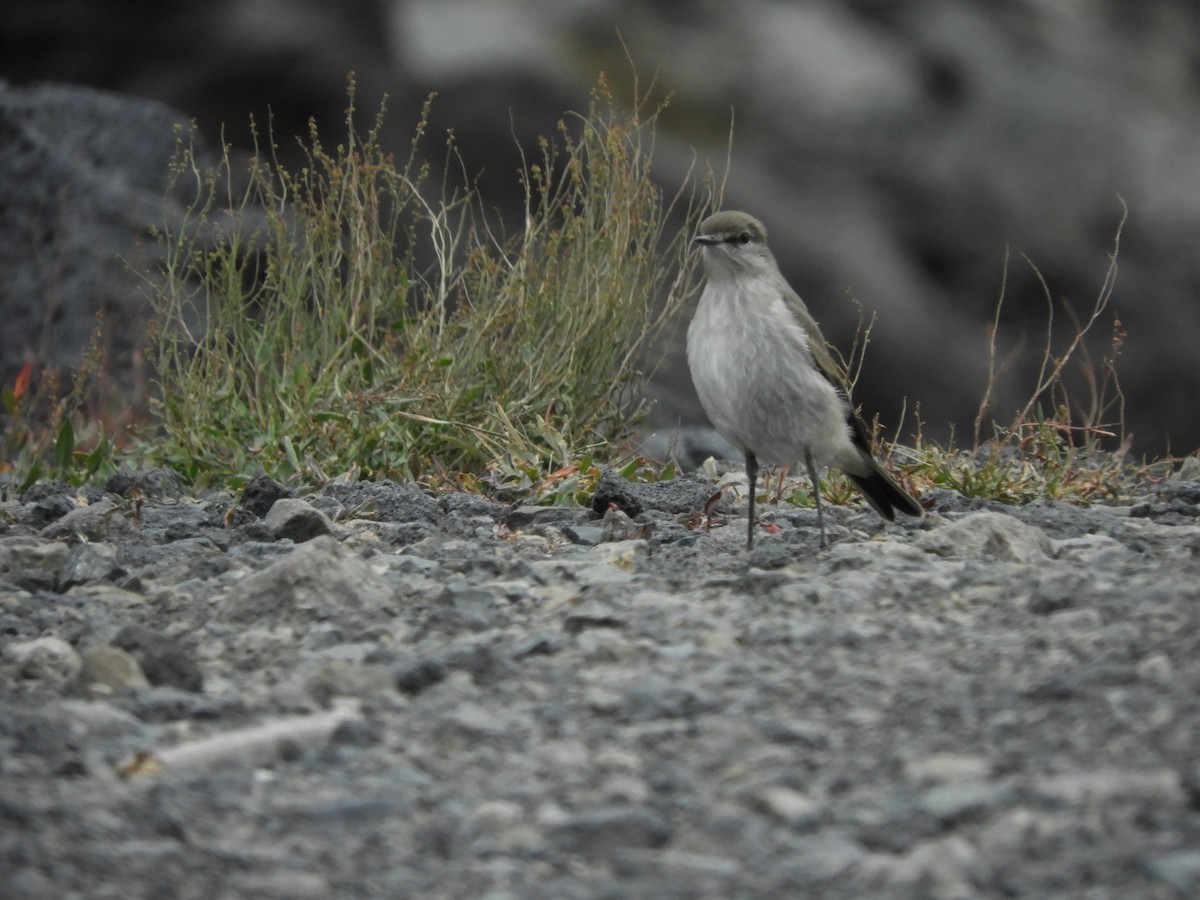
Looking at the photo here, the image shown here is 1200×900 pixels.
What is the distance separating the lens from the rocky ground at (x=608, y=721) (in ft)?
7.07

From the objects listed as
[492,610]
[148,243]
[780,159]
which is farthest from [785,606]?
[780,159]

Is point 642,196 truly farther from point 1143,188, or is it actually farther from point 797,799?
point 1143,188

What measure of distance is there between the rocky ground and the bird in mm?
433

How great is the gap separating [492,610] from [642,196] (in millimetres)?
3247

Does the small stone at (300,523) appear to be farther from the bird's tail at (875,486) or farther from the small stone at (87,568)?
the bird's tail at (875,486)

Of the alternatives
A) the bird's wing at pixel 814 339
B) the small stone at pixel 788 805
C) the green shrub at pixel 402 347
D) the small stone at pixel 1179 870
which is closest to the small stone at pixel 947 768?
the small stone at pixel 788 805

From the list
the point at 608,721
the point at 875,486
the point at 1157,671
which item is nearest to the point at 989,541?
the point at 875,486

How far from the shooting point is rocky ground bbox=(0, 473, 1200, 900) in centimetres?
216

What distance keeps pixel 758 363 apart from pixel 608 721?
75.9 inches

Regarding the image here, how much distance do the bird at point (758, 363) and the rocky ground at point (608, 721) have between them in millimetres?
433

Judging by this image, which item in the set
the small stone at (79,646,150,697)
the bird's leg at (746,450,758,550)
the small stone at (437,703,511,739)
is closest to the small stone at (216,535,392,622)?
the small stone at (79,646,150,697)

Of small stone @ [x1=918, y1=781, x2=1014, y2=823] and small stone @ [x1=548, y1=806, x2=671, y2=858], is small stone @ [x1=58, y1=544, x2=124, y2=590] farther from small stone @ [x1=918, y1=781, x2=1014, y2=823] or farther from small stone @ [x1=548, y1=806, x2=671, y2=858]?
small stone @ [x1=918, y1=781, x2=1014, y2=823]

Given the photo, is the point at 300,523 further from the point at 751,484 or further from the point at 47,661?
the point at 47,661

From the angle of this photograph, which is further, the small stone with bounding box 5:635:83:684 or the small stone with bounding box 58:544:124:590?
the small stone with bounding box 58:544:124:590
